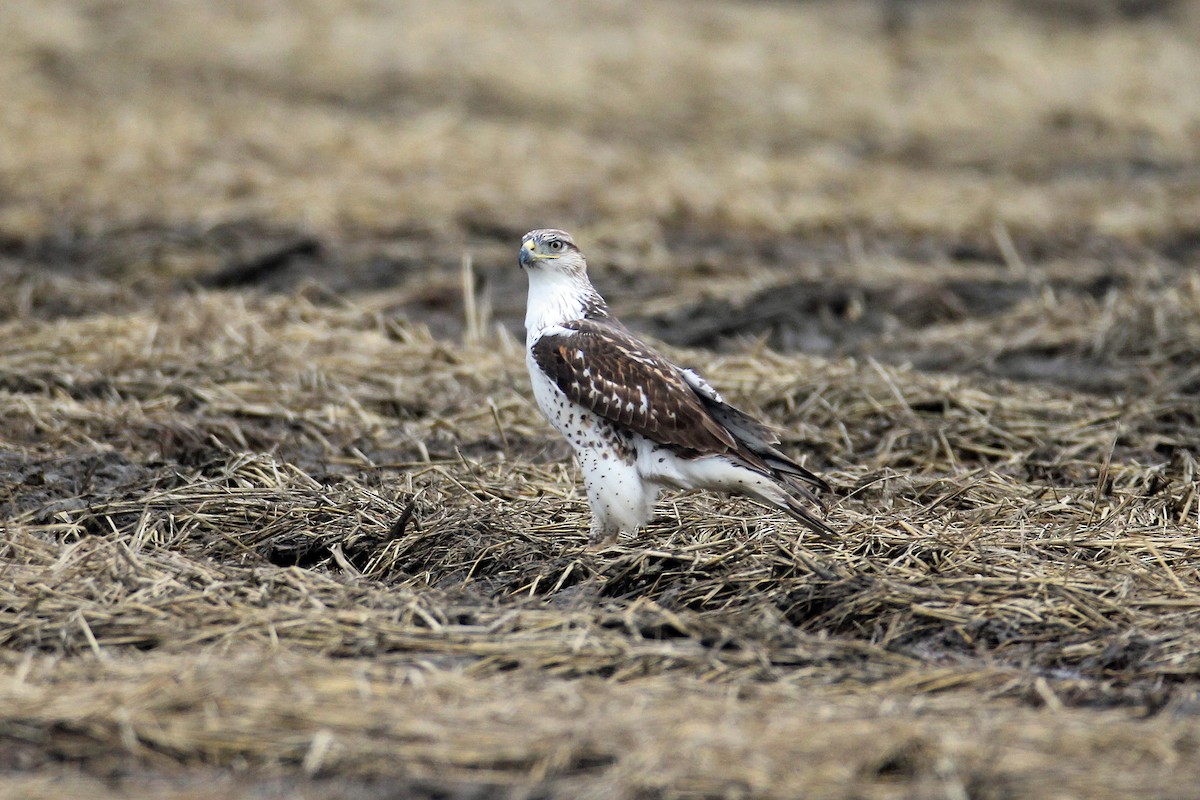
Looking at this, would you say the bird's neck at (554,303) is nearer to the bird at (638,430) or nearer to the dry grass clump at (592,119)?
the bird at (638,430)

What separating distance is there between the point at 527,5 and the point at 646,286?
9320 mm

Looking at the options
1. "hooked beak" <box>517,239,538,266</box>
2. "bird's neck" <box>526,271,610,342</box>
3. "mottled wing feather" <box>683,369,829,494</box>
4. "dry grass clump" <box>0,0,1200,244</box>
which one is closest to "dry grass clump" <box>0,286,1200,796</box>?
"mottled wing feather" <box>683,369,829,494</box>

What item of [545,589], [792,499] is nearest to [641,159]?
[792,499]

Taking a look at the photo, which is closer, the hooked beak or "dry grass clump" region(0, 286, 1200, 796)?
"dry grass clump" region(0, 286, 1200, 796)

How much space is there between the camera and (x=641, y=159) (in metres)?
13.5

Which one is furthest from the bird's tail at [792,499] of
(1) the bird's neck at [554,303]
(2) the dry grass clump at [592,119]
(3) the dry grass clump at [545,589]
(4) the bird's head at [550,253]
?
(2) the dry grass clump at [592,119]

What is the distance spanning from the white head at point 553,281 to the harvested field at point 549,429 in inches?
30.2

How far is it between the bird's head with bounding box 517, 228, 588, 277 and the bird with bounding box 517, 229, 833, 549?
12 millimetres

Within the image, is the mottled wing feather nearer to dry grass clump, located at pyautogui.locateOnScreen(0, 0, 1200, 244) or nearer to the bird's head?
the bird's head

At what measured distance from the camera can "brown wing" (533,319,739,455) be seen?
16.9 feet

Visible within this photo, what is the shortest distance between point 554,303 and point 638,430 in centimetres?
64

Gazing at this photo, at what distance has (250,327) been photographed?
7.93 m

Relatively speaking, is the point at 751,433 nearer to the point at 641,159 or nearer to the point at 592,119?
the point at 641,159

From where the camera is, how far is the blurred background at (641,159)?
9.73 m
